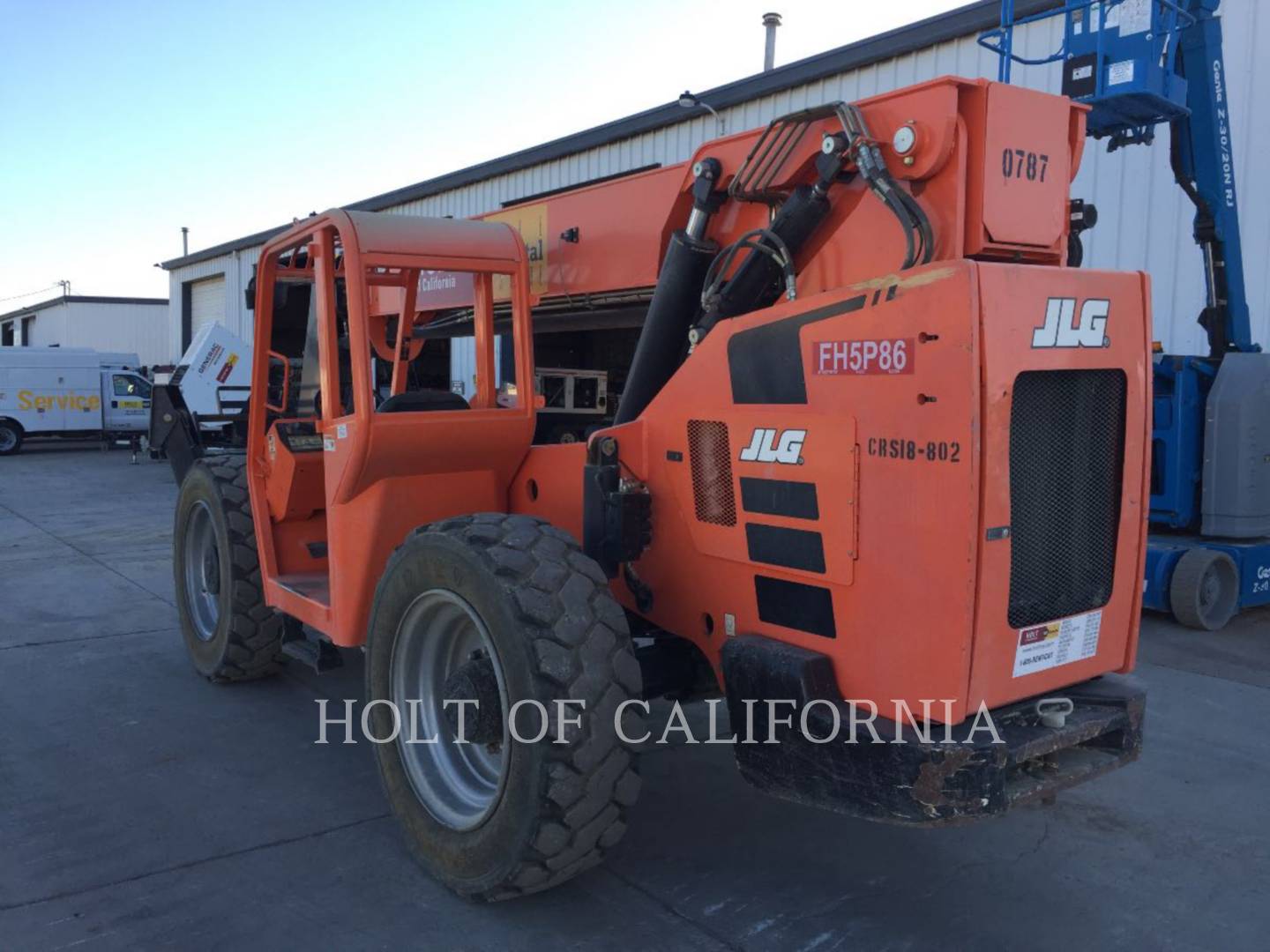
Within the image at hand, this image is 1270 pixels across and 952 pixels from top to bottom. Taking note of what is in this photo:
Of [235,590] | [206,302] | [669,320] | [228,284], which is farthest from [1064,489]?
[206,302]

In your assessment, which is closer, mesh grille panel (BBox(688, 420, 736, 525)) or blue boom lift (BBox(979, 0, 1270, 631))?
mesh grille panel (BBox(688, 420, 736, 525))

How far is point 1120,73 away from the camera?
7062 mm

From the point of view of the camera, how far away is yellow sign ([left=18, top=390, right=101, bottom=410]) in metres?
25.0

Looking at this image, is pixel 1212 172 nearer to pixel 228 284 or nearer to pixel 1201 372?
pixel 1201 372

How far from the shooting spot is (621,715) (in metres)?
3.28

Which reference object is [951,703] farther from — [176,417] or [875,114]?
[176,417]

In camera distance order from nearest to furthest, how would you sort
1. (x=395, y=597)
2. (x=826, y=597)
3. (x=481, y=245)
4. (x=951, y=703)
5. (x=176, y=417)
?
(x=951, y=703)
(x=826, y=597)
(x=395, y=597)
(x=481, y=245)
(x=176, y=417)

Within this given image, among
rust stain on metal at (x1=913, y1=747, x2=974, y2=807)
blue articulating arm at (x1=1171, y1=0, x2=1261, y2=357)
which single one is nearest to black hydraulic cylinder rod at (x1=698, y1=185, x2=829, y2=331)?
rust stain on metal at (x1=913, y1=747, x2=974, y2=807)

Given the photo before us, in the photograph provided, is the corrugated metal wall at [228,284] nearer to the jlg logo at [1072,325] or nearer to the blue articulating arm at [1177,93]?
the blue articulating arm at [1177,93]

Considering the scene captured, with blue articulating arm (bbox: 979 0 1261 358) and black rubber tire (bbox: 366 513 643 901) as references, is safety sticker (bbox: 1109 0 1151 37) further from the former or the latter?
black rubber tire (bbox: 366 513 643 901)

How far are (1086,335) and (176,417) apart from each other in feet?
40.5

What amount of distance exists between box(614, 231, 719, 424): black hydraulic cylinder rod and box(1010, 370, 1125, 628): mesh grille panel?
4.43 ft

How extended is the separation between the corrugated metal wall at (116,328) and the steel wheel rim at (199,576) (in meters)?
48.4

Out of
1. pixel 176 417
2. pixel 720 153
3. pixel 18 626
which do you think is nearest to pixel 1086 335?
pixel 720 153
